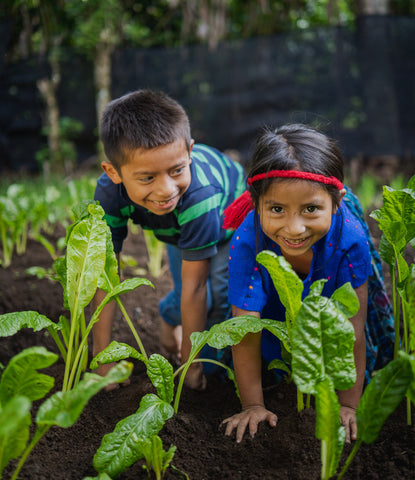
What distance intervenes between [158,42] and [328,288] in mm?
7745

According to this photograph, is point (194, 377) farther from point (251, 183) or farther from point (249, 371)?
point (251, 183)

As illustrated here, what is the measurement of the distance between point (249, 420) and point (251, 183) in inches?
26.5

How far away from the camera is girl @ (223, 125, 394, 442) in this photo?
4.41ft

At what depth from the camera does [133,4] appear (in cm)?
799

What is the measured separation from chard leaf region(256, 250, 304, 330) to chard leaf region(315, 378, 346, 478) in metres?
0.23

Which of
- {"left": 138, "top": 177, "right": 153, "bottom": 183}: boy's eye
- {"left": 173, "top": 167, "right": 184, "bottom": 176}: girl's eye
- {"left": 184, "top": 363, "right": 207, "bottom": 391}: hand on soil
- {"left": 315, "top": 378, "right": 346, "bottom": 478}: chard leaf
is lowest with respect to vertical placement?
{"left": 184, "top": 363, "right": 207, "bottom": 391}: hand on soil

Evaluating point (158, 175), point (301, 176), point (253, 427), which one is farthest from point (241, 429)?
point (158, 175)

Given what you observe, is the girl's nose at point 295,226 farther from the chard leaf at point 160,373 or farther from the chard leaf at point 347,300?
the chard leaf at point 160,373

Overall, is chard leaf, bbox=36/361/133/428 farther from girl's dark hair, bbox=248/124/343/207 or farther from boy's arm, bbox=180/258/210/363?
boy's arm, bbox=180/258/210/363

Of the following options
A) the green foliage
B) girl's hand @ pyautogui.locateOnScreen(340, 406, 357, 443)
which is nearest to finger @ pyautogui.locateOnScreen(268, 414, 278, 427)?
girl's hand @ pyautogui.locateOnScreen(340, 406, 357, 443)

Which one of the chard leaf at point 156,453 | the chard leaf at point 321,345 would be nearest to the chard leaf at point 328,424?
the chard leaf at point 321,345

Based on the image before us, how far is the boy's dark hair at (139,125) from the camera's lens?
164cm

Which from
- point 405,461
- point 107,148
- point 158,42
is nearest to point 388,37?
point 158,42

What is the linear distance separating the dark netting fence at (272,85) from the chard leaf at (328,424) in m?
4.53
